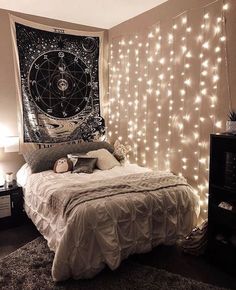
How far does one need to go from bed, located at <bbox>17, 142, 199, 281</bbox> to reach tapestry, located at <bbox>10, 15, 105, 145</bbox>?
938mm

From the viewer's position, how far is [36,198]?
2764mm

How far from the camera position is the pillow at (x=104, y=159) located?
335 cm

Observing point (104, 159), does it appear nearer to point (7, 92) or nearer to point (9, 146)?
point (9, 146)

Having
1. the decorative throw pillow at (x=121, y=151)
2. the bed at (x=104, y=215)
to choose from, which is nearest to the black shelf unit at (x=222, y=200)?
the bed at (x=104, y=215)

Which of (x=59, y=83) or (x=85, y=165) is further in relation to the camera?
(x=59, y=83)

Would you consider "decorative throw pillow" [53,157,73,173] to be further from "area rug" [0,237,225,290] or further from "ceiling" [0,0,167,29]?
"ceiling" [0,0,167,29]

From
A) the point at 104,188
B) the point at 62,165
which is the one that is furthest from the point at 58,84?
the point at 104,188

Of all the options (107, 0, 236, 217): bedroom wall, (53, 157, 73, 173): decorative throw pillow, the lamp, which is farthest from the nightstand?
(107, 0, 236, 217): bedroom wall

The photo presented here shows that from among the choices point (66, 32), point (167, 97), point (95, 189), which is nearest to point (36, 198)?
point (95, 189)

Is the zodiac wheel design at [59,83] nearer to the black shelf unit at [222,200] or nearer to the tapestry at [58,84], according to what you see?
the tapestry at [58,84]

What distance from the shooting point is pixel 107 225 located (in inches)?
83.7

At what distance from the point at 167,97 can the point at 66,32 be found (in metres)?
1.73

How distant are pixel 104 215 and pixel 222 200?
108 centimetres

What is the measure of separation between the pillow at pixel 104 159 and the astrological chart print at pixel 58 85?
1.98ft
